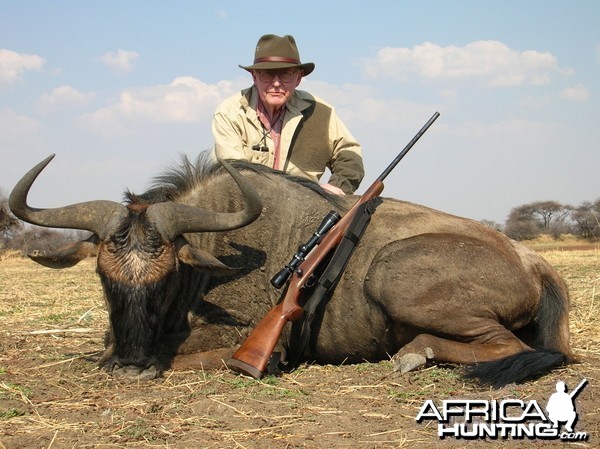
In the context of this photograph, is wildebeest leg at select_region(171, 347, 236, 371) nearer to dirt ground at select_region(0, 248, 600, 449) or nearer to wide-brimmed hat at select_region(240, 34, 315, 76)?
dirt ground at select_region(0, 248, 600, 449)

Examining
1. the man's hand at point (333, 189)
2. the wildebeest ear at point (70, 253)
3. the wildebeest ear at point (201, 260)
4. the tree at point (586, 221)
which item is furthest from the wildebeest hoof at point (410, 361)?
the tree at point (586, 221)

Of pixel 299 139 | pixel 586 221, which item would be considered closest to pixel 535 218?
pixel 586 221

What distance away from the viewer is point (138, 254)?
17.7 ft

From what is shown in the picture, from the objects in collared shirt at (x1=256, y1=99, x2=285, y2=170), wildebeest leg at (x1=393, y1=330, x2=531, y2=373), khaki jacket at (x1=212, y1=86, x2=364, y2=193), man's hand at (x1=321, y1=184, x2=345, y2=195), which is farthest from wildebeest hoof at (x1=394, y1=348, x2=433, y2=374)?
collared shirt at (x1=256, y1=99, x2=285, y2=170)

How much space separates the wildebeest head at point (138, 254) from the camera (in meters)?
5.32

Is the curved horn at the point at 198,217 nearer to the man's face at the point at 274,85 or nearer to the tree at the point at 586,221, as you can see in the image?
the man's face at the point at 274,85

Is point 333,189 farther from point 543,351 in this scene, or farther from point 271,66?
point 543,351

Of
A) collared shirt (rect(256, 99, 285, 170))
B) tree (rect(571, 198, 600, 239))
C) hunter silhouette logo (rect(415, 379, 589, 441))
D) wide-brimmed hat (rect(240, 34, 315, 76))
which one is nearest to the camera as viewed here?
hunter silhouette logo (rect(415, 379, 589, 441))

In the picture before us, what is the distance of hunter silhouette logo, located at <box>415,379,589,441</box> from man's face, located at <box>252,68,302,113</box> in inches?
168

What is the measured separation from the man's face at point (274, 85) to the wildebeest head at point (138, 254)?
2338 millimetres

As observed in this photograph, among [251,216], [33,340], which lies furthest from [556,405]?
[33,340]

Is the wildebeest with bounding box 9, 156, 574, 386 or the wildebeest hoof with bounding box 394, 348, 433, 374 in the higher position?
the wildebeest with bounding box 9, 156, 574, 386

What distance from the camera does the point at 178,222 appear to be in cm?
564

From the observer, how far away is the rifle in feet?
17.3
